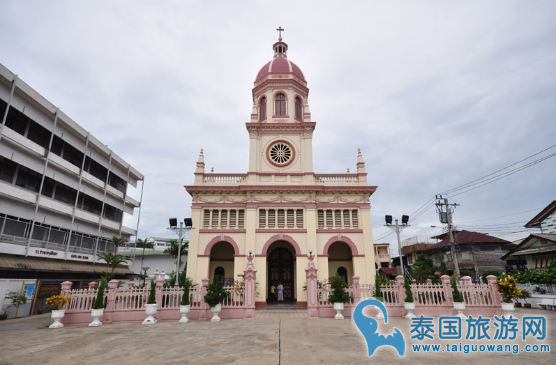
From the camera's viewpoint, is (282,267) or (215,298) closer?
(215,298)

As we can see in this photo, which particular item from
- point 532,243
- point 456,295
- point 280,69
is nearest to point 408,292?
point 456,295

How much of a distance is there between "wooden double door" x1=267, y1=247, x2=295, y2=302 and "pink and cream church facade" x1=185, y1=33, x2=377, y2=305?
0.24 ft

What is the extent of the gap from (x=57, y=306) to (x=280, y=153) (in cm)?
1719

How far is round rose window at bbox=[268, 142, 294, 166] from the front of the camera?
24150mm

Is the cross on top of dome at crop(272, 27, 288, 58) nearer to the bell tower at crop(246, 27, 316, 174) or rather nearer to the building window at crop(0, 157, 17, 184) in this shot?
the bell tower at crop(246, 27, 316, 174)

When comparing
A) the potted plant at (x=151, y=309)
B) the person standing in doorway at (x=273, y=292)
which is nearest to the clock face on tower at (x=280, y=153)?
the person standing in doorway at (x=273, y=292)

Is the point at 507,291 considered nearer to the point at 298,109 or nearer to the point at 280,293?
the point at 280,293

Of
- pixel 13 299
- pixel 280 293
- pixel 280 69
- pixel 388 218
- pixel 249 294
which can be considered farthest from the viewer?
pixel 280 69

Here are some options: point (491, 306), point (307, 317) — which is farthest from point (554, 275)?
point (307, 317)

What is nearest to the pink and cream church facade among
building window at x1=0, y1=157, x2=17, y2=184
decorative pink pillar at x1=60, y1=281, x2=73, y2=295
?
decorative pink pillar at x1=60, y1=281, x2=73, y2=295

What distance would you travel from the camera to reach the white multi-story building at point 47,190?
18547 mm

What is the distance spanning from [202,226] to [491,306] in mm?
18191

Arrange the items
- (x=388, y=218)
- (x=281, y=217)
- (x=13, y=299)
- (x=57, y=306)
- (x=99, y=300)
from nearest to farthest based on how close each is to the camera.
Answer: (x=57, y=306), (x=99, y=300), (x=13, y=299), (x=388, y=218), (x=281, y=217)

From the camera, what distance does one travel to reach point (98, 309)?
14062 millimetres
